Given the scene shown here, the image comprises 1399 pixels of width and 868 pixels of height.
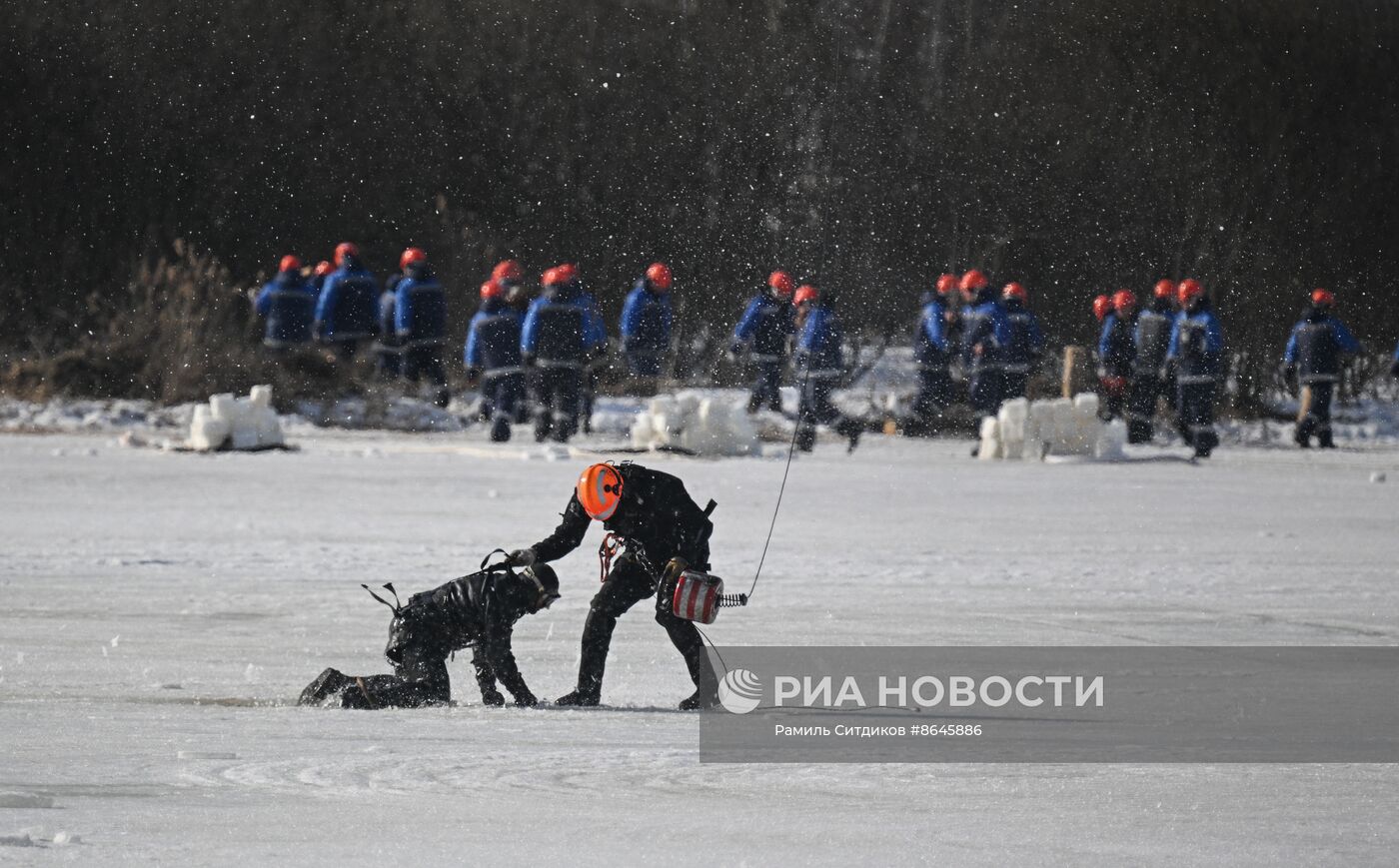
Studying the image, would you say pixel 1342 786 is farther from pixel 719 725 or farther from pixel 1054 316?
pixel 1054 316

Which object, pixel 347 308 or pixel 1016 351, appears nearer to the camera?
pixel 1016 351

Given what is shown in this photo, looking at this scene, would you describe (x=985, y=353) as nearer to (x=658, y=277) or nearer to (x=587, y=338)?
(x=658, y=277)

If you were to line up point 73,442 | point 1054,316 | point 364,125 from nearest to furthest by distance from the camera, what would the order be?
point 73,442 → point 1054,316 → point 364,125

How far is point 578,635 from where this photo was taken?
857 centimetres

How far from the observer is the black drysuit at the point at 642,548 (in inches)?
250

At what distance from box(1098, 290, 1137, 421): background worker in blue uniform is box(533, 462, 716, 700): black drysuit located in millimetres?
16761

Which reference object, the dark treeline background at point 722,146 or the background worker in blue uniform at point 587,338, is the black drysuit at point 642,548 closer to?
the background worker in blue uniform at point 587,338

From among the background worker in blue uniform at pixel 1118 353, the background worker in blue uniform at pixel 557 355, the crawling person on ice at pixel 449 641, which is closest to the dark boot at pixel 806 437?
the background worker in blue uniform at pixel 557 355

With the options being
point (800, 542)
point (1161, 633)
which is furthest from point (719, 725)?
point (800, 542)

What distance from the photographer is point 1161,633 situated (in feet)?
28.9

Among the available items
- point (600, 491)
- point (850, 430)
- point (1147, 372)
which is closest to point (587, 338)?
point (850, 430)

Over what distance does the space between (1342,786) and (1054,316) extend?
2526 centimetres

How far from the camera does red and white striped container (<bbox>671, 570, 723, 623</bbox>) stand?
617 cm

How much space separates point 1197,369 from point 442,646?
1471 centimetres
